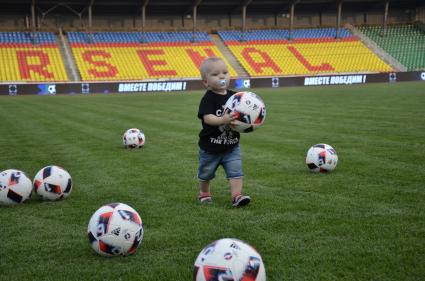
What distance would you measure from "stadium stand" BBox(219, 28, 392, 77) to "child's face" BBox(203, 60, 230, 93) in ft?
132

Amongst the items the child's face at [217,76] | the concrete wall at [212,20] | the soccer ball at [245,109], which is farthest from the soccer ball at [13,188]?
the concrete wall at [212,20]

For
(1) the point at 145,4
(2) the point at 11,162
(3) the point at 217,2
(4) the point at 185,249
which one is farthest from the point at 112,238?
(3) the point at 217,2

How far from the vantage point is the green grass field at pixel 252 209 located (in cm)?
415

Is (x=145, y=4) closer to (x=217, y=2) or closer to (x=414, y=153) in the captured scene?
(x=217, y=2)

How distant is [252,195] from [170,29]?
47606 millimetres

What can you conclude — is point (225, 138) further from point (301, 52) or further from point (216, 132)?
point (301, 52)

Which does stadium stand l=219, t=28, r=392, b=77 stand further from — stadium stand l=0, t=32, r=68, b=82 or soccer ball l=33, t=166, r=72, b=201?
soccer ball l=33, t=166, r=72, b=201

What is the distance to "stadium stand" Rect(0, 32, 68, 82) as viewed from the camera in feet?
134

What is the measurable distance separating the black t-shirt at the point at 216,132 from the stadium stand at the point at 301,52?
4012 cm

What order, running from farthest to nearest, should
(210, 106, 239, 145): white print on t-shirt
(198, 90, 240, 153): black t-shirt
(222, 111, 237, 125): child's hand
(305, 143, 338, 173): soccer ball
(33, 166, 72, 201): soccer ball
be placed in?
(305, 143, 338, 173): soccer ball < (33, 166, 72, 201): soccer ball < (210, 106, 239, 145): white print on t-shirt < (198, 90, 240, 153): black t-shirt < (222, 111, 237, 125): child's hand

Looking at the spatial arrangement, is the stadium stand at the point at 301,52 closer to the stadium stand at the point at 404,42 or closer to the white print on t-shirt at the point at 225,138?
the stadium stand at the point at 404,42

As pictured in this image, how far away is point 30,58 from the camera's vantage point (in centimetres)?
4338

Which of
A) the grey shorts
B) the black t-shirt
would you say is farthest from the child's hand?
the grey shorts

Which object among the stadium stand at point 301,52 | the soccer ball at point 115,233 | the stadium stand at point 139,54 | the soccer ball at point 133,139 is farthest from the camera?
the stadium stand at point 301,52
